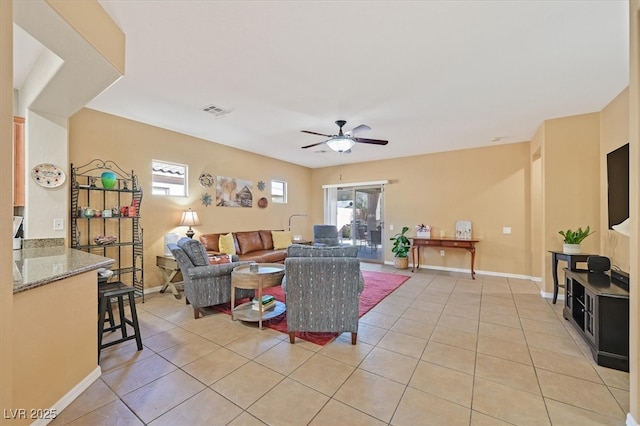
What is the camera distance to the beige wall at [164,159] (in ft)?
12.2

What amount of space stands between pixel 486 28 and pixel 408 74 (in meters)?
0.76

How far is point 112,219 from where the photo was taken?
154 inches

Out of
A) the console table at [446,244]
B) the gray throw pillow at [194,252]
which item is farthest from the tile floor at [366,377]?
the console table at [446,244]

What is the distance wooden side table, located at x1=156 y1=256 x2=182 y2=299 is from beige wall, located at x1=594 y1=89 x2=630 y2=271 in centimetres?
576

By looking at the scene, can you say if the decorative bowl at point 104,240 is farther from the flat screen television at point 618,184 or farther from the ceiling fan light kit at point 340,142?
the flat screen television at point 618,184

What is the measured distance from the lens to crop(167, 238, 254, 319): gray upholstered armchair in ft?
10.7

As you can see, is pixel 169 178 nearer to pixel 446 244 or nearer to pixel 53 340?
pixel 53 340

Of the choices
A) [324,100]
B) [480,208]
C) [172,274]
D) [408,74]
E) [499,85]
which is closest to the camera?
[408,74]

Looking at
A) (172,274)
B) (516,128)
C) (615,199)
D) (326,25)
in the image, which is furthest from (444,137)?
(172,274)

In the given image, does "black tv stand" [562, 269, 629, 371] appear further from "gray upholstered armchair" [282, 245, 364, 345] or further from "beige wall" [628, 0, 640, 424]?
"gray upholstered armchair" [282, 245, 364, 345]

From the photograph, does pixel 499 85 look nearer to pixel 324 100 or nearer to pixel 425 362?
pixel 324 100

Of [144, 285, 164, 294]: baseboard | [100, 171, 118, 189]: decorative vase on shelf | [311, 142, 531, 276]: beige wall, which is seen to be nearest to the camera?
[100, 171, 118, 189]: decorative vase on shelf

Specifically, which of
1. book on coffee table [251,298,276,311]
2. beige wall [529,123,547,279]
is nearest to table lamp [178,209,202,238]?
book on coffee table [251,298,276,311]

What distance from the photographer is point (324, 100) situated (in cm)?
333
